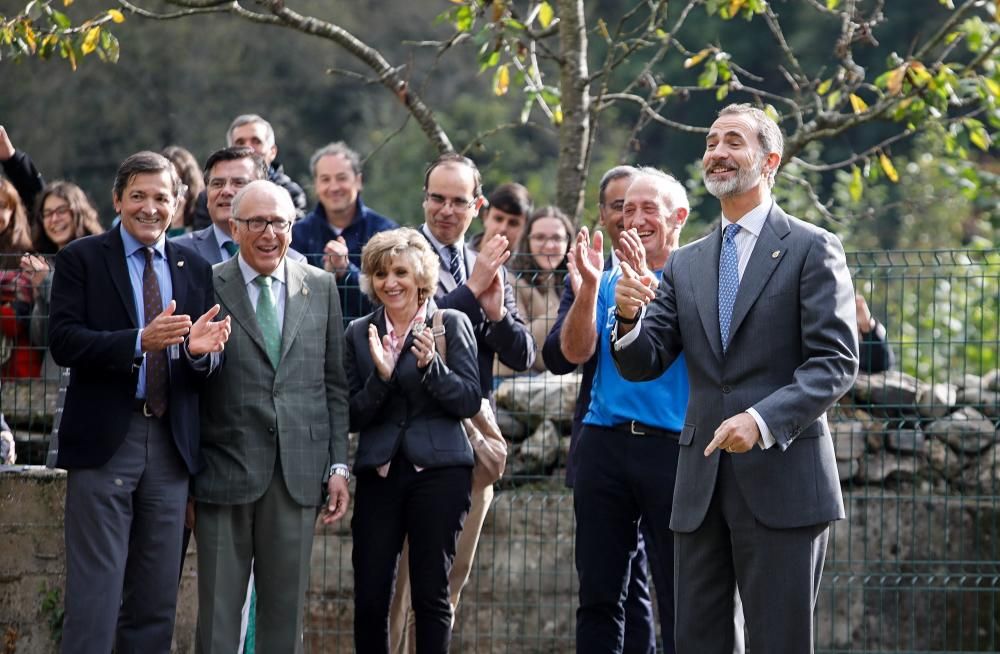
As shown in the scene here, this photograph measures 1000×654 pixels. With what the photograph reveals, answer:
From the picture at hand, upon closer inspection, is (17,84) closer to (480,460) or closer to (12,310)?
(12,310)

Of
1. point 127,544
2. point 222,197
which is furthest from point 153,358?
point 222,197

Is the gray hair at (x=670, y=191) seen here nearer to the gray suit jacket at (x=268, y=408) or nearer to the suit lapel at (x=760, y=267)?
the suit lapel at (x=760, y=267)

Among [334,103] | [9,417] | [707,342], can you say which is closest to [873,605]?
[707,342]

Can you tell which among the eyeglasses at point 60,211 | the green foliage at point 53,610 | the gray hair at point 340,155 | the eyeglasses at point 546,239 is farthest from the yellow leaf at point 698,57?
the green foliage at point 53,610

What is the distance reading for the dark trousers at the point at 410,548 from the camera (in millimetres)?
5777

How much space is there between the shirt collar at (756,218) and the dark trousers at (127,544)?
2.33 meters

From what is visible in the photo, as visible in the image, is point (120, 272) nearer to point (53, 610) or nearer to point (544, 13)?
point (53, 610)

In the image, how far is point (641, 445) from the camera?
571cm

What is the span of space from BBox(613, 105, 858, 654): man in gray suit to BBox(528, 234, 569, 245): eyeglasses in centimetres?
243

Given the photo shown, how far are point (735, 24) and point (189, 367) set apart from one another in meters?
29.7

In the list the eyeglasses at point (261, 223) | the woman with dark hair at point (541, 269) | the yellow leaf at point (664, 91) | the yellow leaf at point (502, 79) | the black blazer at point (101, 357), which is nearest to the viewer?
the black blazer at point (101, 357)

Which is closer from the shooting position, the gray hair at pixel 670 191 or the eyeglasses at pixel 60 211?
the gray hair at pixel 670 191

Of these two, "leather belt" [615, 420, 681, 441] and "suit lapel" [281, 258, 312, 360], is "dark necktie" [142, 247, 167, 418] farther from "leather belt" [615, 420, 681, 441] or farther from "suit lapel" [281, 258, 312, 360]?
"leather belt" [615, 420, 681, 441]

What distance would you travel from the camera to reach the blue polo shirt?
5.73 meters
